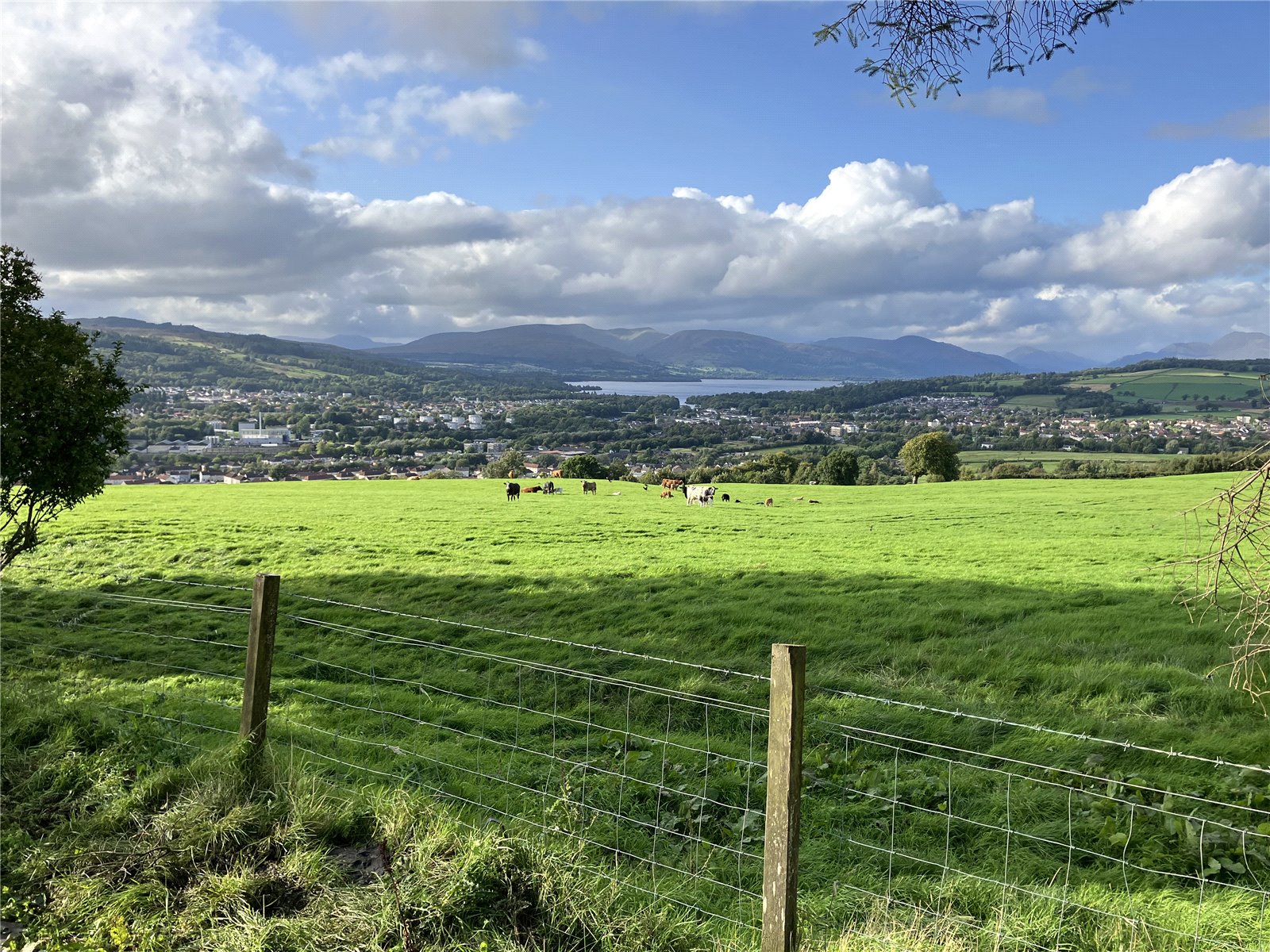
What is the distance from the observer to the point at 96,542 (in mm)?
23297

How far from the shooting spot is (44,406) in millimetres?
12719

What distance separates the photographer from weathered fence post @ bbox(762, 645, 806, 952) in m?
3.87

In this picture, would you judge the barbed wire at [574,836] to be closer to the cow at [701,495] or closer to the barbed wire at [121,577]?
the barbed wire at [121,577]

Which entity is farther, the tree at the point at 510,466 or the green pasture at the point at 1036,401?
the green pasture at the point at 1036,401

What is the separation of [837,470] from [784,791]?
183 ft

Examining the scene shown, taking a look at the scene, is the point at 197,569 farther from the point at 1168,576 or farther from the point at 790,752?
the point at 1168,576

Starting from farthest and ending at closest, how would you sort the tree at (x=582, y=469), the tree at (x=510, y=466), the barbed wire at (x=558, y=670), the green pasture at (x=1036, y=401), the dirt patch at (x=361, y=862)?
the green pasture at (x=1036, y=401), the tree at (x=510, y=466), the tree at (x=582, y=469), the barbed wire at (x=558, y=670), the dirt patch at (x=361, y=862)

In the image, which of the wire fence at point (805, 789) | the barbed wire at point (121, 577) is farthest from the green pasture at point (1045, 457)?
the barbed wire at point (121, 577)

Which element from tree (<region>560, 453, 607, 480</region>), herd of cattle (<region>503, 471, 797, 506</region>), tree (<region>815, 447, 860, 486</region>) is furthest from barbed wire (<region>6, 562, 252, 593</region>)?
tree (<region>815, 447, 860, 486</region>)

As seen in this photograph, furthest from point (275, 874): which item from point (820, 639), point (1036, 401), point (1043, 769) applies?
point (1036, 401)

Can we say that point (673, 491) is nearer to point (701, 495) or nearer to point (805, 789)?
point (701, 495)

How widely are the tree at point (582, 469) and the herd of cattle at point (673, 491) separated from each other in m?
11.6

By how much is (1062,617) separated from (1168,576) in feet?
17.8

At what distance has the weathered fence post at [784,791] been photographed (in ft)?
12.7
